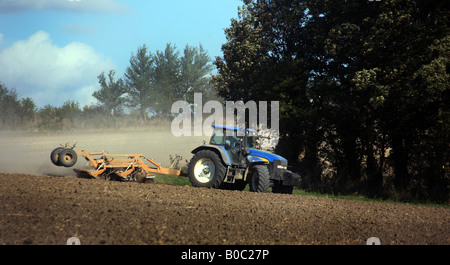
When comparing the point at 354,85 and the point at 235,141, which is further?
the point at 354,85

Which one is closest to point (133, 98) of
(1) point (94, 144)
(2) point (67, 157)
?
(1) point (94, 144)

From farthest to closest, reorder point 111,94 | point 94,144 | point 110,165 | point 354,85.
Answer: point 111,94 → point 94,144 → point 354,85 → point 110,165

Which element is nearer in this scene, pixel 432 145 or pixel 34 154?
pixel 432 145

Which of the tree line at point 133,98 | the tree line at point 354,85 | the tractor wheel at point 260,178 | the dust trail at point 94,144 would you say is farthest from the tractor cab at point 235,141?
the tree line at point 133,98

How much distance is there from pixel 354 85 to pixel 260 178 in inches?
283

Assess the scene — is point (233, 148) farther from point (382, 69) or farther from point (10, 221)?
point (10, 221)

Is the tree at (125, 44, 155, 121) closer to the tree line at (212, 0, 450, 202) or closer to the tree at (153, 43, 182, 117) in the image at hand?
the tree at (153, 43, 182, 117)

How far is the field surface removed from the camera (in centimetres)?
760

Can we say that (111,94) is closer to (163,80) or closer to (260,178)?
(163,80)

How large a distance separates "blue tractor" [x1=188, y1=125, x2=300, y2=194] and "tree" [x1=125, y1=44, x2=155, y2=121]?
3056 centimetres

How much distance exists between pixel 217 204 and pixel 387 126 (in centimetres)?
937

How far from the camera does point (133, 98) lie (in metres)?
46.0

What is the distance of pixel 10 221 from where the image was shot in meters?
8.16

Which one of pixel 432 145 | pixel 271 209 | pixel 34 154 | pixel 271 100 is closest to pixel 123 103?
pixel 34 154
